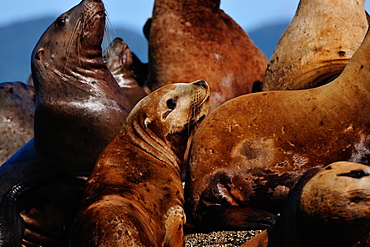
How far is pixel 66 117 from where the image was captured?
5.25 meters

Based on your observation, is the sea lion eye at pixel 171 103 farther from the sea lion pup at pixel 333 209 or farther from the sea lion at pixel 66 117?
the sea lion pup at pixel 333 209

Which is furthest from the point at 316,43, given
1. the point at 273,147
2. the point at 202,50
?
the point at 202,50

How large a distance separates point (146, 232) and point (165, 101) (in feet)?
4.22

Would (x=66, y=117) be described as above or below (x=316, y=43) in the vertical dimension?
below

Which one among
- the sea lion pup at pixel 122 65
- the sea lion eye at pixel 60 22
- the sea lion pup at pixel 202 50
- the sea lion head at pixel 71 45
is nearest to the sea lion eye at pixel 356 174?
the sea lion head at pixel 71 45

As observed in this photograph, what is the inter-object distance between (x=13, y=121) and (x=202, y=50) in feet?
7.61

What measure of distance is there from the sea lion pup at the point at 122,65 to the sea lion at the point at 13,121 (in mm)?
Result: 1301

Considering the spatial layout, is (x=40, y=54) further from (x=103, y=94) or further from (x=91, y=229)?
(x=91, y=229)

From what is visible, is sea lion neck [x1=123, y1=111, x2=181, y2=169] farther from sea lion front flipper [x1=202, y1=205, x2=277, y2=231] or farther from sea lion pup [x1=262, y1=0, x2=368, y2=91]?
sea lion pup [x1=262, y1=0, x2=368, y2=91]

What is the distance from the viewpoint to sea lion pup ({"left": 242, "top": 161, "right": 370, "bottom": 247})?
2.82 m

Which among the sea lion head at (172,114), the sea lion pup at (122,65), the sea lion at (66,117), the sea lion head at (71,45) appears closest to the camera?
the sea lion head at (172,114)

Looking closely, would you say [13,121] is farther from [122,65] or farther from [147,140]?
[147,140]

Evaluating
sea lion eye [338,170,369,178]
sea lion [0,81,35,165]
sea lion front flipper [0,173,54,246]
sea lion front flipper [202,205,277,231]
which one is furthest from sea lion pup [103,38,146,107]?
sea lion eye [338,170,369,178]

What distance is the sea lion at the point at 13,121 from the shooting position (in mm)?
7477
